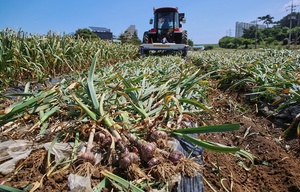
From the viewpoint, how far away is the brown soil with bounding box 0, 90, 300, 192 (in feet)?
2.82

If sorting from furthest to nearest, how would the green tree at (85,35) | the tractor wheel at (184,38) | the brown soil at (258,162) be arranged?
the tractor wheel at (184,38)
the green tree at (85,35)
the brown soil at (258,162)

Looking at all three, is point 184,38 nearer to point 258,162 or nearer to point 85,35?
point 258,162

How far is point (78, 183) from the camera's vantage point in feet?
2.54

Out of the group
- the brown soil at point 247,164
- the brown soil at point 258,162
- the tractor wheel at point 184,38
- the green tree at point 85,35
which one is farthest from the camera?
the tractor wheel at point 184,38

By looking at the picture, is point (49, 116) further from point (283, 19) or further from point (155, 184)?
point (283, 19)

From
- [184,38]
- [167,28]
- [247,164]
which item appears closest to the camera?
[247,164]

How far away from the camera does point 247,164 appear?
1.31m

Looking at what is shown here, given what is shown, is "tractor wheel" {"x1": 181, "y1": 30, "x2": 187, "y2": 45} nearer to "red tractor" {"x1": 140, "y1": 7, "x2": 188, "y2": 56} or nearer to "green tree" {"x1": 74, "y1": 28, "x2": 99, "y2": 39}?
"red tractor" {"x1": 140, "y1": 7, "x2": 188, "y2": 56}

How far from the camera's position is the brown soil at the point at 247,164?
Result: 2.82 ft

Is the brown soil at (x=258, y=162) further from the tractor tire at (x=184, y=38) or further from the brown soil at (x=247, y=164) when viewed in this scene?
the tractor tire at (x=184, y=38)

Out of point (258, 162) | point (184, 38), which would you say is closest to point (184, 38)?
point (184, 38)

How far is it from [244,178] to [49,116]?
1029mm

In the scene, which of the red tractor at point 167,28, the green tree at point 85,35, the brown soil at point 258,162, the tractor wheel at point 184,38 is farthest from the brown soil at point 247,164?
the red tractor at point 167,28

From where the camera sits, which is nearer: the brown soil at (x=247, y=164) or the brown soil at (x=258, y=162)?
the brown soil at (x=247, y=164)
